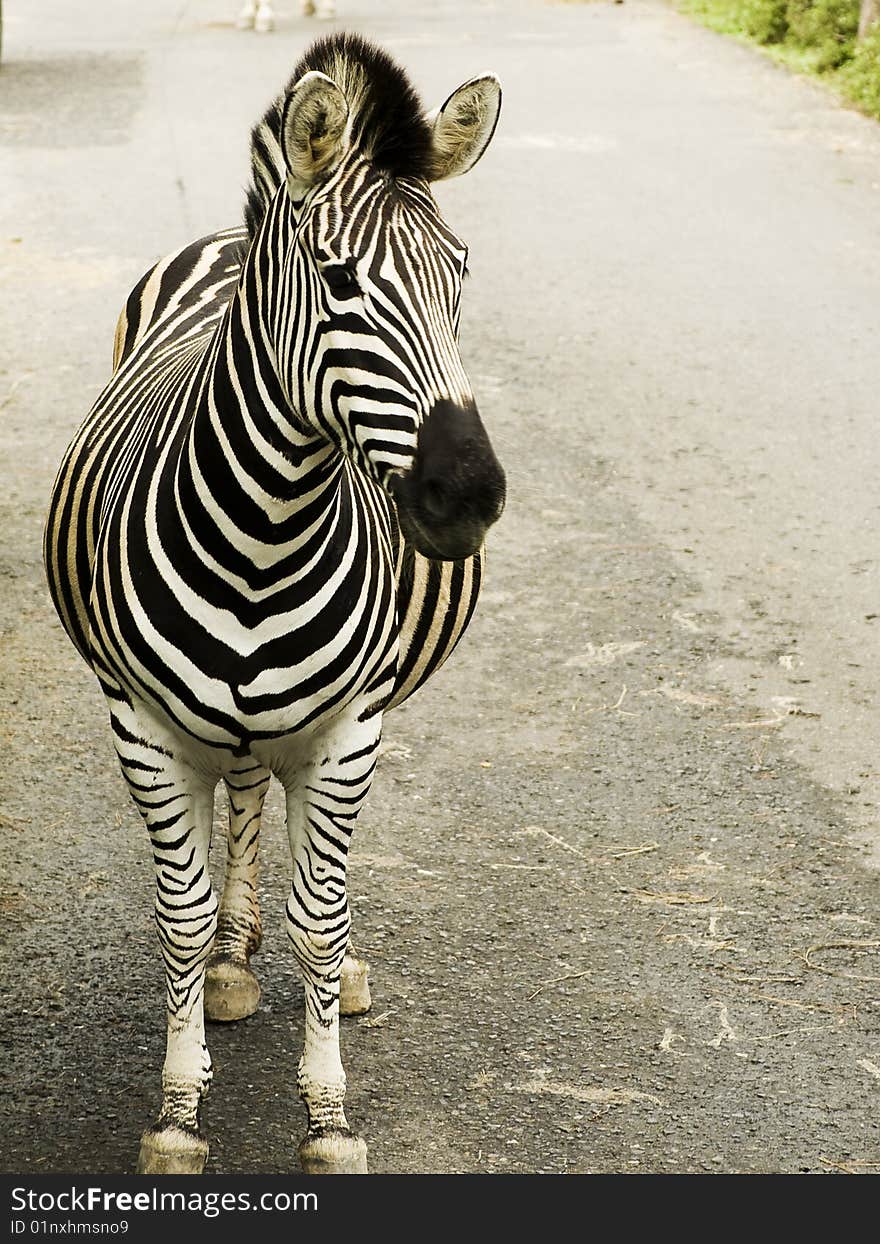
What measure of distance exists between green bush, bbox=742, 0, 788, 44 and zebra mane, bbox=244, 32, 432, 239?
1511 centimetres

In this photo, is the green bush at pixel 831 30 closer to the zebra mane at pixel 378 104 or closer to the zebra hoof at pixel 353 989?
the zebra hoof at pixel 353 989

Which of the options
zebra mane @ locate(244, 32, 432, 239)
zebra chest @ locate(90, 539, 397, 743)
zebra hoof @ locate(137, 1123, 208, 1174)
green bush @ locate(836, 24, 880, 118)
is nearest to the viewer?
zebra mane @ locate(244, 32, 432, 239)

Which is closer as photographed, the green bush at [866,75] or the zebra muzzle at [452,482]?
the zebra muzzle at [452,482]

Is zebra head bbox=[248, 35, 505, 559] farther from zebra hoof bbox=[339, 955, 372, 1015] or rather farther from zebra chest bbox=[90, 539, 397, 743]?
zebra hoof bbox=[339, 955, 372, 1015]

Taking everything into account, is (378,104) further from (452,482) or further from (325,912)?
(325,912)

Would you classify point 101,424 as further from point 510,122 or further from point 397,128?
point 510,122

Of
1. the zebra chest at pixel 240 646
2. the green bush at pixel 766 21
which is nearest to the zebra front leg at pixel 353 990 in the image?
the zebra chest at pixel 240 646

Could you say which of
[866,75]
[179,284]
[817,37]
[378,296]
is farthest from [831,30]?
[378,296]

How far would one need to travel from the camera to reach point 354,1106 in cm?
365

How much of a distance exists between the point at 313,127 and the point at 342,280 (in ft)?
0.87

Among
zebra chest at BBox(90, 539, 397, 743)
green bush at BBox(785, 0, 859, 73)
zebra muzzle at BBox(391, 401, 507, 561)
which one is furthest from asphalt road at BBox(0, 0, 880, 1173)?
green bush at BBox(785, 0, 859, 73)

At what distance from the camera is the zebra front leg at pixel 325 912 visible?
3180 mm

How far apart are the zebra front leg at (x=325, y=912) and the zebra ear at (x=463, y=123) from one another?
43.9 inches

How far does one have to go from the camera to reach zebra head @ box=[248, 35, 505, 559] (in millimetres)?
2553
